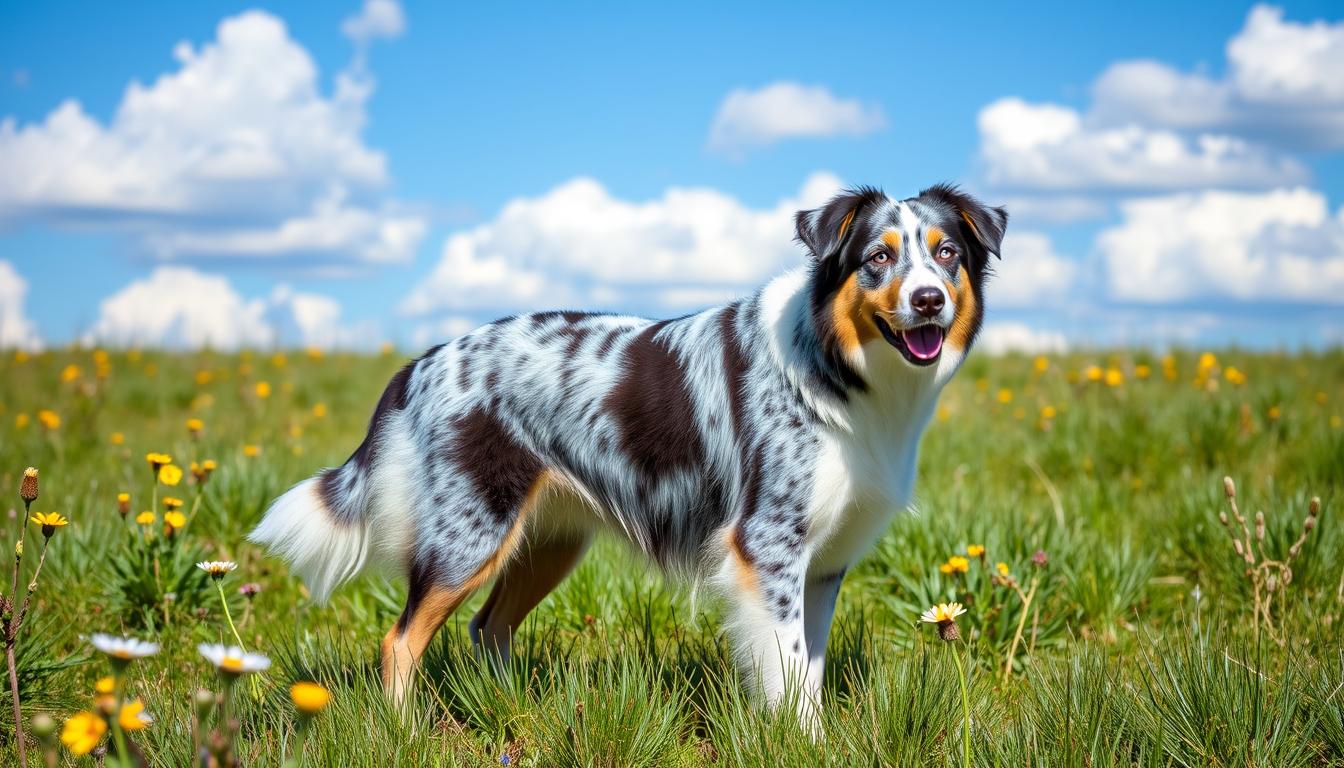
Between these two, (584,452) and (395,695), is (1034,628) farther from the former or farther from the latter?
(395,695)

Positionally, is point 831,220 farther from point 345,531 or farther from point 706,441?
point 345,531

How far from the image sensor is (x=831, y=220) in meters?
3.92

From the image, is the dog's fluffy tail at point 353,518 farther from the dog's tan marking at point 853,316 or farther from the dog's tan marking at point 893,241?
the dog's tan marking at point 893,241

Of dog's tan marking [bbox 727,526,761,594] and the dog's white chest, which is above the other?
the dog's white chest

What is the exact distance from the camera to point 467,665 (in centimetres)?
397

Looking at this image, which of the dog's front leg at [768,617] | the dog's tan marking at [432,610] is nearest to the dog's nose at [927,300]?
the dog's front leg at [768,617]

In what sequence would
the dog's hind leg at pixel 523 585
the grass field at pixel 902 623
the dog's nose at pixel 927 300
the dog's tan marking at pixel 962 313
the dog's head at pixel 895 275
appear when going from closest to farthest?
the grass field at pixel 902 623 → the dog's nose at pixel 927 300 → the dog's head at pixel 895 275 → the dog's tan marking at pixel 962 313 → the dog's hind leg at pixel 523 585

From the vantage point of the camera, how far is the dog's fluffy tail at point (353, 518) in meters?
4.38

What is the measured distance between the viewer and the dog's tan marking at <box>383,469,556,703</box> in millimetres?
4059

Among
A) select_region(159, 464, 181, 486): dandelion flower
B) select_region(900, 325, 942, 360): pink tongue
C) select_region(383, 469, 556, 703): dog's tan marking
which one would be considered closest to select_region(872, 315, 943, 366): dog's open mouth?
select_region(900, 325, 942, 360): pink tongue

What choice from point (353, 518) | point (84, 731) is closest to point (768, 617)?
point (353, 518)

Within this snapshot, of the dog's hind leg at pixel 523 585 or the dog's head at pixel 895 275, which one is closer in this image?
the dog's head at pixel 895 275

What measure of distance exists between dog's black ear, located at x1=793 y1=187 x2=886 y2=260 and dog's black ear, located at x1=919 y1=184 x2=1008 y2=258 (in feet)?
0.98

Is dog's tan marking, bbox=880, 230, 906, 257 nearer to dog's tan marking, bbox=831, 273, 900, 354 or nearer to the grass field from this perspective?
dog's tan marking, bbox=831, 273, 900, 354
